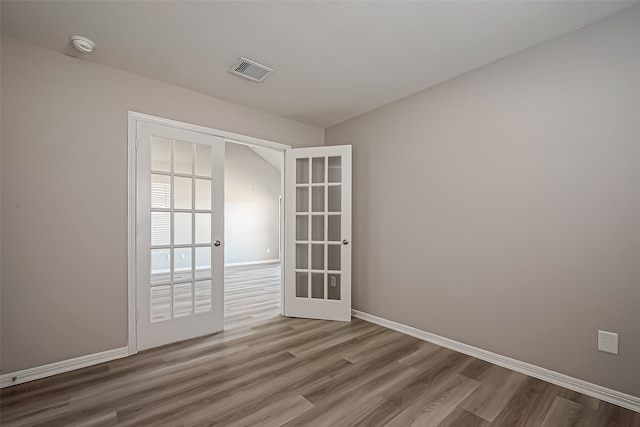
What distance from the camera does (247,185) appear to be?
25.5ft

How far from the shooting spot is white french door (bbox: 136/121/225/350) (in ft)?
8.67

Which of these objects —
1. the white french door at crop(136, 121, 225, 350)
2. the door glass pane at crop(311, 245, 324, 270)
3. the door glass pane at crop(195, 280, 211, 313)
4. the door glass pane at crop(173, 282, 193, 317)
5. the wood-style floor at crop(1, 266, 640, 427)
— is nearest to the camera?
the wood-style floor at crop(1, 266, 640, 427)

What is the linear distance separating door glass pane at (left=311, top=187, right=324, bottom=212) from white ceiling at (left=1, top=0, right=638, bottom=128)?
1.28m

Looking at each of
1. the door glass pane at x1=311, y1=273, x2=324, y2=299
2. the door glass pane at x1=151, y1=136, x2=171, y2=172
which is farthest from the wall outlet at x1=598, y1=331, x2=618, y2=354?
the door glass pane at x1=151, y1=136, x2=171, y2=172

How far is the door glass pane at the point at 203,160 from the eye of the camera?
2.98m

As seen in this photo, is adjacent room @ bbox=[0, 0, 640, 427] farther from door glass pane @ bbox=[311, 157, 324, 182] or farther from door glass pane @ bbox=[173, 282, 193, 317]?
door glass pane @ bbox=[311, 157, 324, 182]

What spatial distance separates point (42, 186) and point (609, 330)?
13.6 feet

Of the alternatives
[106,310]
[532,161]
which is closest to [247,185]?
[106,310]

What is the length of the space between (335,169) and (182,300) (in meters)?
2.21

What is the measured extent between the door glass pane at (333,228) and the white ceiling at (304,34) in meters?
1.55

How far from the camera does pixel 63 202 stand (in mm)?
2266

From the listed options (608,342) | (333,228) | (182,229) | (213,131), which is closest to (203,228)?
(182,229)

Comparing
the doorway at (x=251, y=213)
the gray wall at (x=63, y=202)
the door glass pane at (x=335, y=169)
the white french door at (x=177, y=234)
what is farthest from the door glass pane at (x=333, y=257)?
the doorway at (x=251, y=213)

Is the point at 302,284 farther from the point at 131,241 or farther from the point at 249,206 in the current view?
the point at 249,206
